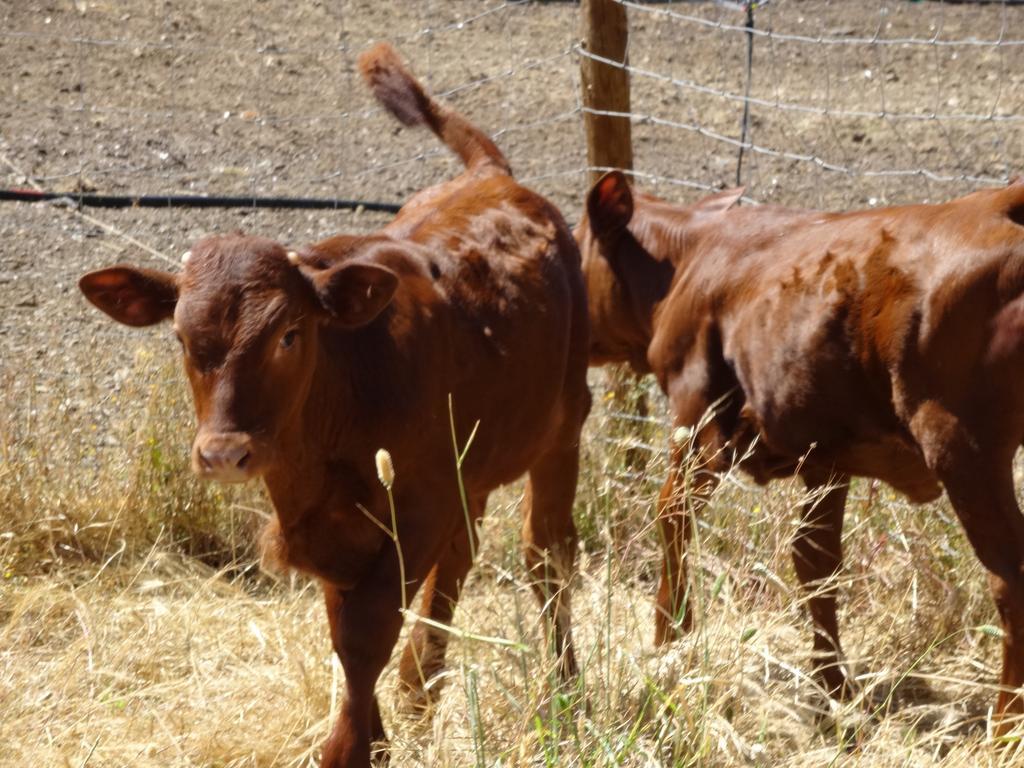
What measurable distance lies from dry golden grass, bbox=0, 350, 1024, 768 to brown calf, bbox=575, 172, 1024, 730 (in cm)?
15

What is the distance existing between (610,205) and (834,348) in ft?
4.78

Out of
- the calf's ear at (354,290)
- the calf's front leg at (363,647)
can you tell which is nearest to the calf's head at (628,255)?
the calf's ear at (354,290)

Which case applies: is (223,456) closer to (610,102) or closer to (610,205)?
(610,205)

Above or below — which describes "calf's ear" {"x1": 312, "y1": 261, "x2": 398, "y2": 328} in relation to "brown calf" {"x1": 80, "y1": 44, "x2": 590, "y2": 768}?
above

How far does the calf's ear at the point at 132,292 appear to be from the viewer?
145 inches

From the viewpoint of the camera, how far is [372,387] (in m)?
3.80

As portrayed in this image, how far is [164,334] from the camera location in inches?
233

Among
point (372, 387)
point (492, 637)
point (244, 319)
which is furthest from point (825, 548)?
point (244, 319)

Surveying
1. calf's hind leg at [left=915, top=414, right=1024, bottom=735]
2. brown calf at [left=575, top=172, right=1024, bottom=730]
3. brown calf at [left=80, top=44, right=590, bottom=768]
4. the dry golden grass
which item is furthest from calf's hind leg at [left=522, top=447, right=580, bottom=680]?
calf's hind leg at [left=915, top=414, right=1024, bottom=735]

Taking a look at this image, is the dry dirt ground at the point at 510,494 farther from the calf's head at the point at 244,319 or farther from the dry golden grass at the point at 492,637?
the calf's head at the point at 244,319

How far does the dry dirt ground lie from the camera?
3.59 m

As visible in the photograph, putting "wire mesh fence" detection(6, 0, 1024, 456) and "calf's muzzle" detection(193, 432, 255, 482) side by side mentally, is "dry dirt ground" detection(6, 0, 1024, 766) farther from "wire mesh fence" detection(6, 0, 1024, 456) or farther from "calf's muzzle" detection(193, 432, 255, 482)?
"calf's muzzle" detection(193, 432, 255, 482)

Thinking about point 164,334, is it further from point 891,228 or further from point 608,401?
point 891,228

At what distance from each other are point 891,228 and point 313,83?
7183 mm
